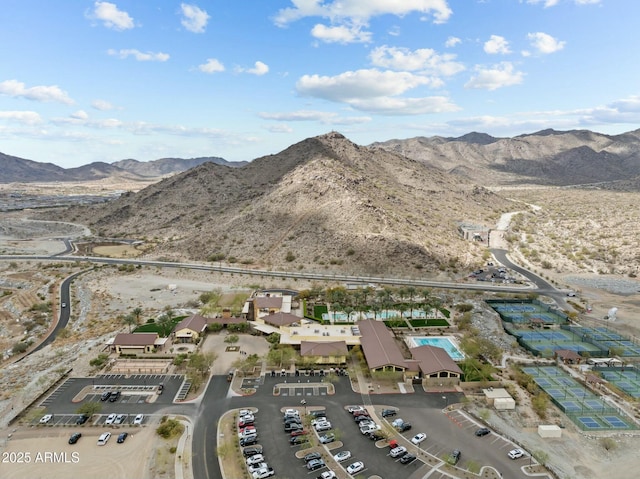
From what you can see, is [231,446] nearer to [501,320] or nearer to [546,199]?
[501,320]

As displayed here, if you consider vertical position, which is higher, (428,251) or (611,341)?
(428,251)

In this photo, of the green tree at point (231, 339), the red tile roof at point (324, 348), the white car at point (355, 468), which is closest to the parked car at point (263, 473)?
the white car at point (355, 468)

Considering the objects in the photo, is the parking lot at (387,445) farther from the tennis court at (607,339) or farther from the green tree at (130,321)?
the green tree at (130,321)

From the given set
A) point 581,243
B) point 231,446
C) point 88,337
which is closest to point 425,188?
point 581,243

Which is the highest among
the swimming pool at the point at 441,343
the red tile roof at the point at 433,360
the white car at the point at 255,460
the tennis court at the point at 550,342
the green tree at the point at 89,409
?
the red tile roof at the point at 433,360

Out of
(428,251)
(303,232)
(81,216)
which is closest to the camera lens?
(428,251)

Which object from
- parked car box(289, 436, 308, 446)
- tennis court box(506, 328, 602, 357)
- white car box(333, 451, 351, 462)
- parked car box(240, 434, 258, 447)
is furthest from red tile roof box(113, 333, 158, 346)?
tennis court box(506, 328, 602, 357)
